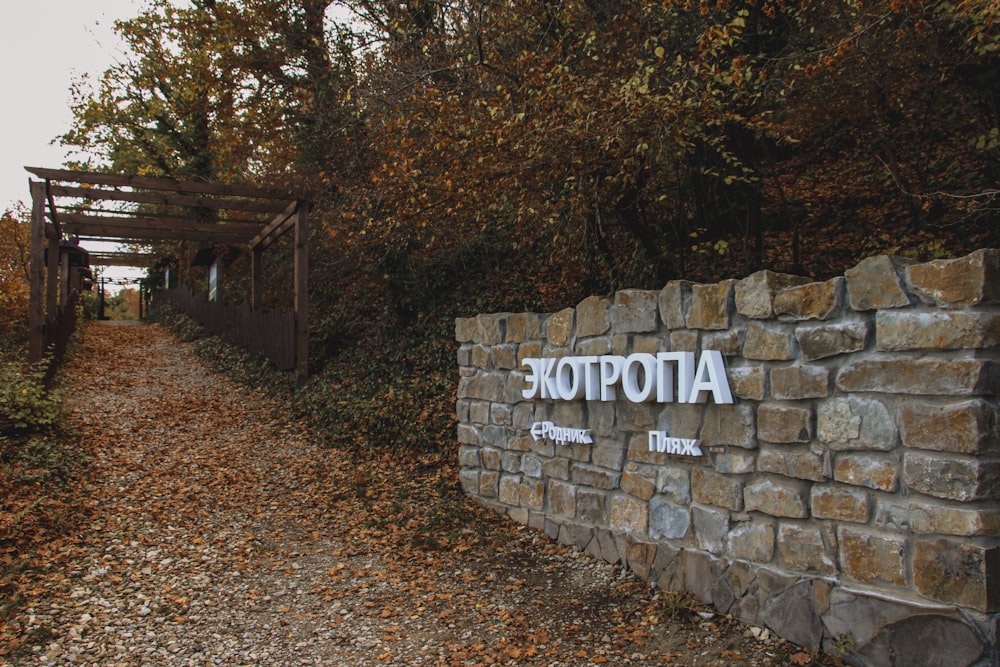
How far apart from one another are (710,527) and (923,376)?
1.48 m

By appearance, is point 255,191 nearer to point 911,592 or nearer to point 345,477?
point 345,477

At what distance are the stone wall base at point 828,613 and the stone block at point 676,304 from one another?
1357mm

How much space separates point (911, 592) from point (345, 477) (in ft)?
16.7

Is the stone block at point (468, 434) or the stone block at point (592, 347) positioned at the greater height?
the stone block at point (592, 347)

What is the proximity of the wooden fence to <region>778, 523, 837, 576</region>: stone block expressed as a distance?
802 centimetres

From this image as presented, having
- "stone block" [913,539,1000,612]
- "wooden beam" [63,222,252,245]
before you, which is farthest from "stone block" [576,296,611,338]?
"wooden beam" [63,222,252,245]

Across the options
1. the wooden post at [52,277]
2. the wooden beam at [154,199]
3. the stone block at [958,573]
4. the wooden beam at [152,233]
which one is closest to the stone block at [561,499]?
the stone block at [958,573]

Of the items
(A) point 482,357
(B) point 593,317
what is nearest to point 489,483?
(A) point 482,357

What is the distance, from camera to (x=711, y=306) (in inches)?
156

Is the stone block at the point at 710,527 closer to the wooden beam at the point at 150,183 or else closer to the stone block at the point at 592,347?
the stone block at the point at 592,347

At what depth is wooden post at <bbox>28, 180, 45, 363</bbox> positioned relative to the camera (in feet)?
31.0

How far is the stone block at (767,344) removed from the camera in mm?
3551

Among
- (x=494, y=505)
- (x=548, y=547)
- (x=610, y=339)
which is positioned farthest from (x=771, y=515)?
(x=494, y=505)

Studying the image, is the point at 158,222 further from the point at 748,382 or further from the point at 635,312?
the point at 748,382
